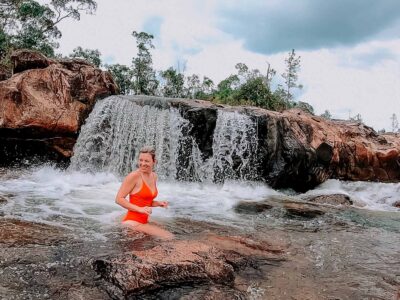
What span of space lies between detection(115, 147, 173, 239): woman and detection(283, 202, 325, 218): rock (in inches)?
147

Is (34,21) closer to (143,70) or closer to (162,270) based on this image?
(143,70)

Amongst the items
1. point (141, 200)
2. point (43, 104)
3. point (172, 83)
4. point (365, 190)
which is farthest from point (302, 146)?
point (172, 83)

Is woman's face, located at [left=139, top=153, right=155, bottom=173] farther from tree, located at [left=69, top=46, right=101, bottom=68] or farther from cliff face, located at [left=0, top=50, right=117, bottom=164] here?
tree, located at [left=69, top=46, right=101, bottom=68]

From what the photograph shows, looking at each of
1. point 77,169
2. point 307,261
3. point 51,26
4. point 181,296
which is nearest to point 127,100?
point 77,169

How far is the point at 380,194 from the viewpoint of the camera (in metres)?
13.1

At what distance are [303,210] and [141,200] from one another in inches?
177

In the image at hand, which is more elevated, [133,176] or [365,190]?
[133,176]

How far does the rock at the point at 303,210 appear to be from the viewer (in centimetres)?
743

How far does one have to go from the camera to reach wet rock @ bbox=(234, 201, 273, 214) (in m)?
7.35

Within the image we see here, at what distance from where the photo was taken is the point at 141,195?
14.5 ft

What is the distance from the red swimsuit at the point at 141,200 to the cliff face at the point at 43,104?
7194 millimetres

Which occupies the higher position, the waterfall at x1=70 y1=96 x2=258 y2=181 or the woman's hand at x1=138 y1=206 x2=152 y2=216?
the waterfall at x1=70 y1=96 x2=258 y2=181

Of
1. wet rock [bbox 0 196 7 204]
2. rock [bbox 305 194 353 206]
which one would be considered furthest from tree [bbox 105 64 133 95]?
wet rock [bbox 0 196 7 204]

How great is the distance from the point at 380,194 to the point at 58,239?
11.8 metres
